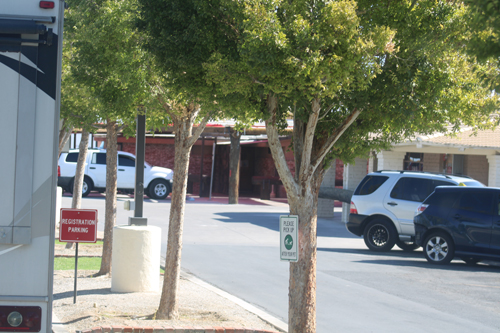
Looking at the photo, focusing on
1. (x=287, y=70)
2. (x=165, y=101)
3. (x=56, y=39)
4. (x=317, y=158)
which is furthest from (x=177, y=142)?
(x=56, y=39)

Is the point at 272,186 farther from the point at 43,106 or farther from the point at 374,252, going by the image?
the point at 43,106

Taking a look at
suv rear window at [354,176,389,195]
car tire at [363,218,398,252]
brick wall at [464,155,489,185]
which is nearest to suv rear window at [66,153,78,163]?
suv rear window at [354,176,389,195]

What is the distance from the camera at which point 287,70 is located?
497 centimetres

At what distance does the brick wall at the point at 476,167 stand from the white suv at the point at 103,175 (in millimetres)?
13237

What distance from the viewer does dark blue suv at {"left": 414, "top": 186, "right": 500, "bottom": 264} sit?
39.9 ft

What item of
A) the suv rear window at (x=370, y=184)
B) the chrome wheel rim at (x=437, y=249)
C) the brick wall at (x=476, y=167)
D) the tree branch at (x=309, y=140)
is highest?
the brick wall at (x=476, y=167)

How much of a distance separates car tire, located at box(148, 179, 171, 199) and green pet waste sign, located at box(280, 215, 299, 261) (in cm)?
2199

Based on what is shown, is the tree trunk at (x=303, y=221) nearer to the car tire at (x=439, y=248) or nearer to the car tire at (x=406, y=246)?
the car tire at (x=439, y=248)

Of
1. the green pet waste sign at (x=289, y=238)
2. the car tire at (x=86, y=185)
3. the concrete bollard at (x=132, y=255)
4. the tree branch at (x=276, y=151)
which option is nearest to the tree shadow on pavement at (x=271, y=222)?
the car tire at (x=86, y=185)

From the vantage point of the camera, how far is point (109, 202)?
34.9 feet

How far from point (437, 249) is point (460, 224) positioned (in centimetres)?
81

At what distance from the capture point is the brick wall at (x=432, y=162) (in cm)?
2315

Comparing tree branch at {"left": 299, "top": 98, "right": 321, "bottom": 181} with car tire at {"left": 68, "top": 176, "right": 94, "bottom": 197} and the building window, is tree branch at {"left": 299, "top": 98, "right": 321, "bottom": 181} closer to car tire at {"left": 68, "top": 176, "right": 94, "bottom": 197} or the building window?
the building window

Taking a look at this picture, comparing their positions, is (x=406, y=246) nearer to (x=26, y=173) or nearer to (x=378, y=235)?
(x=378, y=235)
